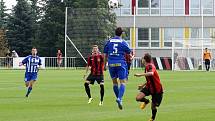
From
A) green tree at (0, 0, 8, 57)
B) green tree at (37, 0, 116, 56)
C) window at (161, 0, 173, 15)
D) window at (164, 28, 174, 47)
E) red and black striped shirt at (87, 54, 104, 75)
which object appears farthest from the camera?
green tree at (0, 0, 8, 57)

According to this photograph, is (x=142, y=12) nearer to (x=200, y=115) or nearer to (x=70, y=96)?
(x=70, y=96)

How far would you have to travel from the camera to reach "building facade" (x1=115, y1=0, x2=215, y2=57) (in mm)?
85125

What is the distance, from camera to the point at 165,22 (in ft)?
281

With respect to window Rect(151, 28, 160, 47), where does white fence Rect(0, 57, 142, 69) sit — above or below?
below

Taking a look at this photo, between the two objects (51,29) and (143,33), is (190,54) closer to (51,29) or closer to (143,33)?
(143,33)

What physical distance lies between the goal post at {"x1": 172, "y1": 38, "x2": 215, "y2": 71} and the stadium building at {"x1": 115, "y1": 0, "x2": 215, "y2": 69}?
21977 millimetres

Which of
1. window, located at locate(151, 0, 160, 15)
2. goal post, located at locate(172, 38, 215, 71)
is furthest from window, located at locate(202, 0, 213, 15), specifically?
goal post, located at locate(172, 38, 215, 71)

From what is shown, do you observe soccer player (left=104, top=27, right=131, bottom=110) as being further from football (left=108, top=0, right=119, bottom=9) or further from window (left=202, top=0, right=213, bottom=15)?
window (left=202, top=0, right=213, bottom=15)

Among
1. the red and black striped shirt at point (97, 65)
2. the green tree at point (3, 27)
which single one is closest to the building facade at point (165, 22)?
the green tree at point (3, 27)

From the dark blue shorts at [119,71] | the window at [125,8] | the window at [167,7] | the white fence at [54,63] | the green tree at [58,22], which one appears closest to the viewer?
the dark blue shorts at [119,71]

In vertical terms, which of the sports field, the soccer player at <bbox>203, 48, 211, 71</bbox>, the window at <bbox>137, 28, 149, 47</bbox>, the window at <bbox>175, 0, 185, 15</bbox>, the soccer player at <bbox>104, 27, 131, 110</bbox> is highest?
the window at <bbox>175, 0, 185, 15</bbox>

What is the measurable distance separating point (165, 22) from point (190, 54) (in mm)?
24276

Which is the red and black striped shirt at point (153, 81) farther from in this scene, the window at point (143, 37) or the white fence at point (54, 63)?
the window at point (143, 37)

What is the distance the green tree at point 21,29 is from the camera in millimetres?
92812
